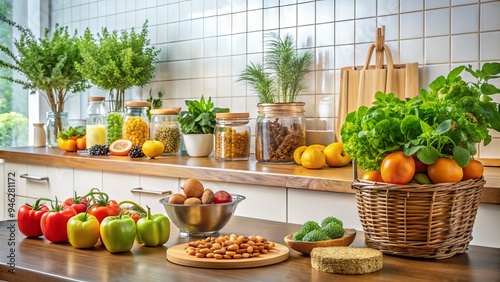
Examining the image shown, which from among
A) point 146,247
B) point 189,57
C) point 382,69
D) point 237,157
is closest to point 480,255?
point 146,247

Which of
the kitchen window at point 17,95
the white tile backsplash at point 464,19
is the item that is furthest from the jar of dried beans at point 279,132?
the kitchen window at point 17,95

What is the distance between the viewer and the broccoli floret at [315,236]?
4.51 feet

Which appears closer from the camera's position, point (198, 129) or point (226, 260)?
point (226, 260)

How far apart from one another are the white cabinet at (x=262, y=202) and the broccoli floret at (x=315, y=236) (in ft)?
3.05

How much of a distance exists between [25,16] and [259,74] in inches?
83.4

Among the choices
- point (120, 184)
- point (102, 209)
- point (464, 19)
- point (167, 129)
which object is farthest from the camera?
point (167, 129)

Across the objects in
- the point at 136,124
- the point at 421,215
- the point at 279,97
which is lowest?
the point at 421,215

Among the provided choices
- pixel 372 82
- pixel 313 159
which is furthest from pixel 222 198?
pixel 372 82

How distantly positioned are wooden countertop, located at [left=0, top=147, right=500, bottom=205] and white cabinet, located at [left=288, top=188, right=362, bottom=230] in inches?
1.4

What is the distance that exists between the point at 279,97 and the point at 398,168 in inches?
68.9

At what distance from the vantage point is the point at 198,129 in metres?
3.11

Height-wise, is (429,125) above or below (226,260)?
above

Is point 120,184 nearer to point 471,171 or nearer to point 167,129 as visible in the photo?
point 167,129

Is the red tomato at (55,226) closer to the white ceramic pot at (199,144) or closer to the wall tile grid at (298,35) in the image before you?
the white ceramic pot at (199,144)
